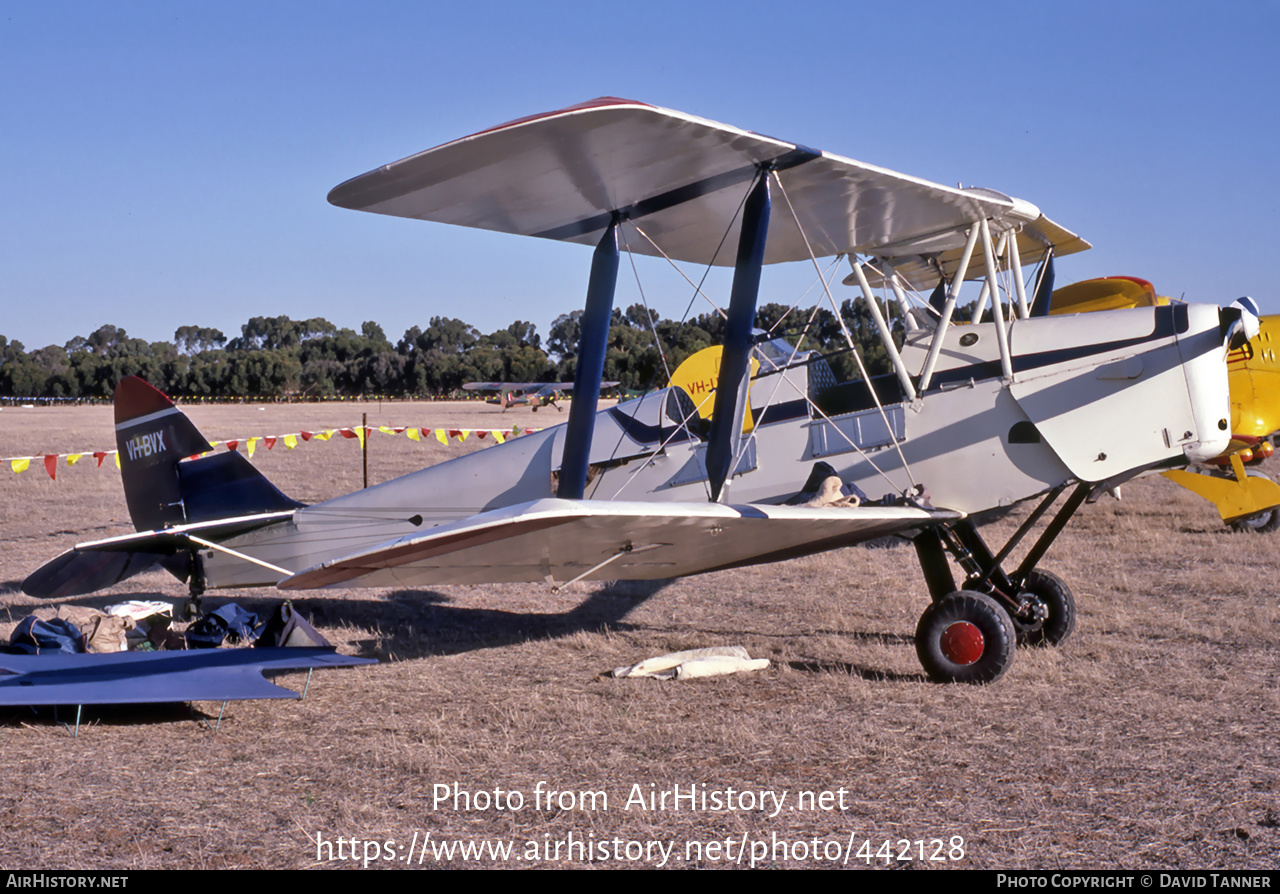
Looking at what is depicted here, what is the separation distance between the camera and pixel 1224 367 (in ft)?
17.5

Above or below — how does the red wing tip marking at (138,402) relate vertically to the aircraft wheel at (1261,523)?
above

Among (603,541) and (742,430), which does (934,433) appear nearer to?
(742,430)

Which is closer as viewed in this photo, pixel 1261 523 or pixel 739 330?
pixel 739 330

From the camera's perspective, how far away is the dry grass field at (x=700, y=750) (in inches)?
129

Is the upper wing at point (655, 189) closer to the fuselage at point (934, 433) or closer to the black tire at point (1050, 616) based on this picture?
the fuselage at point (934, 433)

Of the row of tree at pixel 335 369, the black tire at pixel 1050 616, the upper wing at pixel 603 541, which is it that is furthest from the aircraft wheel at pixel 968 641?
the row of tree at pixel 335 369

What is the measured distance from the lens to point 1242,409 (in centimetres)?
997

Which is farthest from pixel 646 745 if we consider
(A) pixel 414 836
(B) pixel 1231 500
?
(B) pixel 1231 500

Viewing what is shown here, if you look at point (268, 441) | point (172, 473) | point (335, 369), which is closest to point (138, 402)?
point (172, 473)

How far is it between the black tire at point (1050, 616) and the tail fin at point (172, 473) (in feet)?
15.9

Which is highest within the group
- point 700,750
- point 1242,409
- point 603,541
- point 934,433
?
point 1242,409

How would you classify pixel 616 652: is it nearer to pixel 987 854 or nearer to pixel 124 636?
pixel 124 636

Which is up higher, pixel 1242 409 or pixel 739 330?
pixel 739 330

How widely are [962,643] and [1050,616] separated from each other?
123cm
